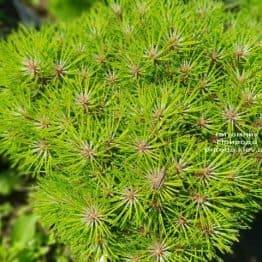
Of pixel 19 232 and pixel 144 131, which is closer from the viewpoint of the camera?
pixel 144 131

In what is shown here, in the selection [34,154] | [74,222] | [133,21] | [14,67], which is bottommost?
[74,222]

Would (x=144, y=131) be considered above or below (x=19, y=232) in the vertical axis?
above

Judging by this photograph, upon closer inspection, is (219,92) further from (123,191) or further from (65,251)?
(65,251)

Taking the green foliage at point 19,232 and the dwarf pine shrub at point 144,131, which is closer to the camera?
the dwarf pine shrub at point 144,131

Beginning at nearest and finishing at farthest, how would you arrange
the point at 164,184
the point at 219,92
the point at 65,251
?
the point at 164,184
the point at 219,92
the point at 65,251

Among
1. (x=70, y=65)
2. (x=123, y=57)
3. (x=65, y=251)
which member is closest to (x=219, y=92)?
(x=123, y=57)

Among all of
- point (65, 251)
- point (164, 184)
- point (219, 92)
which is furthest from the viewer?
point (65, 251)

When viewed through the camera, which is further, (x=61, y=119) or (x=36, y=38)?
(x=36, y=38)

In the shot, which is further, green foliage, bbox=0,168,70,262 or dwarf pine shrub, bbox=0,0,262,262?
green foliage, bbox=0,168,70,262
